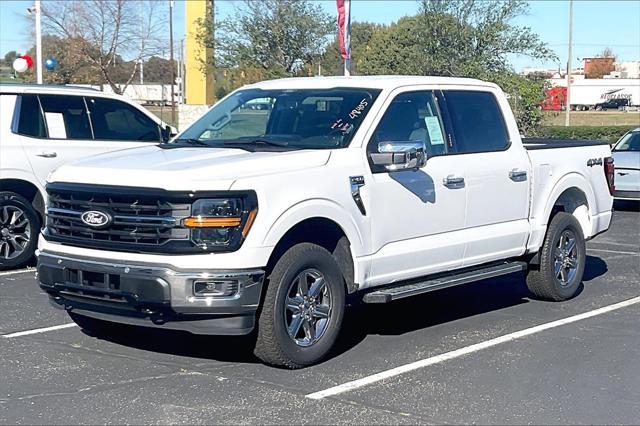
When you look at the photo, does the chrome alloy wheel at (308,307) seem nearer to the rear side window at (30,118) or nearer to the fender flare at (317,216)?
the fender flare at (317,216)

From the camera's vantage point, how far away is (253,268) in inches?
233

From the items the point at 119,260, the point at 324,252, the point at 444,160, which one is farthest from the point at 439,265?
the point at 119,260

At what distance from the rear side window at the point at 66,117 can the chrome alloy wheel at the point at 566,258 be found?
17.6ft

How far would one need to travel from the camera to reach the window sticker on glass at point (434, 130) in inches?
297

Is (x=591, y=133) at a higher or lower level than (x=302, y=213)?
higher

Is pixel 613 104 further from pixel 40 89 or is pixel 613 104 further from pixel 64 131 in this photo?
pixel 40 89

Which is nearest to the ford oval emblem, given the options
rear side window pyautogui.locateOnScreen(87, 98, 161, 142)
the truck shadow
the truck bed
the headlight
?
the headlight

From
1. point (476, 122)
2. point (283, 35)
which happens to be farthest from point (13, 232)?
point (283, 35)

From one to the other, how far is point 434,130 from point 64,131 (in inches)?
192

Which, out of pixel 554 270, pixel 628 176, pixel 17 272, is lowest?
pixel 17 272

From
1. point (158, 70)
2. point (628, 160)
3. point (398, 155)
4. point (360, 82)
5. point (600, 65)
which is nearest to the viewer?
point (398, 155)

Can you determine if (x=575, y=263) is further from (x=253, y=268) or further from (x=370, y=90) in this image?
(x=253, y=268)

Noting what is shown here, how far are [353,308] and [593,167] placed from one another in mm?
2851

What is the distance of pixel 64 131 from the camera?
35.0ft
